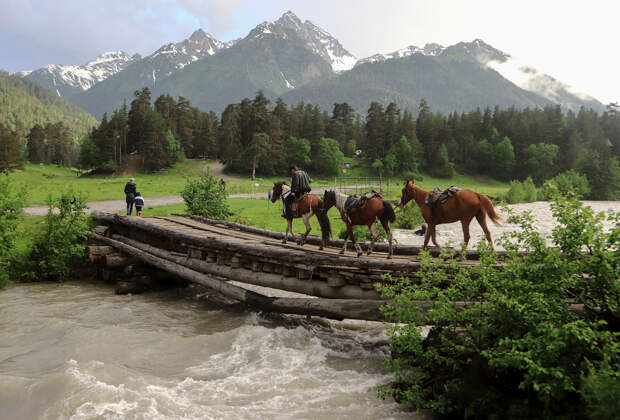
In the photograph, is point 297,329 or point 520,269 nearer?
point 520,269

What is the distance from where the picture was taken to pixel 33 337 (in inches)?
370

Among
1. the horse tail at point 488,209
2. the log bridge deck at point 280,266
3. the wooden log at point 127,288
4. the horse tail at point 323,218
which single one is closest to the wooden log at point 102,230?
the log bridge deck at point 280,266

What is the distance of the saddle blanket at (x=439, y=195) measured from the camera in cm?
952

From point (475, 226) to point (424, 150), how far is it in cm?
6496

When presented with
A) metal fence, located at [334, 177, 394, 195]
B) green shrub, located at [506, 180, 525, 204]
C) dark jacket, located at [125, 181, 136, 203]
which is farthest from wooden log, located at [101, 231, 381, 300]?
green shrub, located at [506, 180, 525, 204]

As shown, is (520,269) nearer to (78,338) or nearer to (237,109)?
(78,338)

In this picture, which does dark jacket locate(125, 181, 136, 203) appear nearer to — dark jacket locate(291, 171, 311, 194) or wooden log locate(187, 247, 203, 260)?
wooden log locate(187, 247, 203, 260)

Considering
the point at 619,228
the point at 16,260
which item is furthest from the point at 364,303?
the point at 16,260

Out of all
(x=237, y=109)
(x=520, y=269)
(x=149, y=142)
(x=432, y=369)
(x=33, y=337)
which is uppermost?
(x=237, y=109)

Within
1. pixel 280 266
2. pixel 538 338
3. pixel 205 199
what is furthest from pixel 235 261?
pixel 205 199

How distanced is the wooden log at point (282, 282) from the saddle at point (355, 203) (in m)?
1.86

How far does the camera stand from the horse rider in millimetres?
10555

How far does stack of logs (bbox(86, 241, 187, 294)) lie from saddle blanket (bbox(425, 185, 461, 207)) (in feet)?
A: 35.3

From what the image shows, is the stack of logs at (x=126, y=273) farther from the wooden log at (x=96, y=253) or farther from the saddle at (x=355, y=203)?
Result: the saddle at (x=355, y=203)
